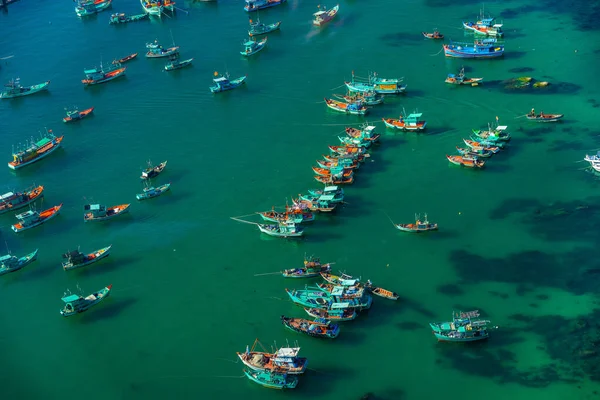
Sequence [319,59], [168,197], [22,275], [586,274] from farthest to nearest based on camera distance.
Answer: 1. [319,59]
2. [168,197]
3. [22,275]
4. [586,274]

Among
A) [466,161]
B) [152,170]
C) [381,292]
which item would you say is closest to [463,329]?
[381,292]

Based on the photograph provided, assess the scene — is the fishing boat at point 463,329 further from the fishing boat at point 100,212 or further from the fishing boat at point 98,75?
the fishing boat at point 98,75

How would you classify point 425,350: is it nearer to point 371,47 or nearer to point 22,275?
point 22,275

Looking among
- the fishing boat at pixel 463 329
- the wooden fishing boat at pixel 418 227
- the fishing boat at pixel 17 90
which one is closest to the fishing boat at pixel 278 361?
the fishing boat at pixel 463 329

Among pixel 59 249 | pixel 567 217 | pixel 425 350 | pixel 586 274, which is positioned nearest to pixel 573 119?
pixel 567 217

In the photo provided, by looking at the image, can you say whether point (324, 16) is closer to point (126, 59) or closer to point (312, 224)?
point (126, 59)

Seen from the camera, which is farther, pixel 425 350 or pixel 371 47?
pixel 371 47
